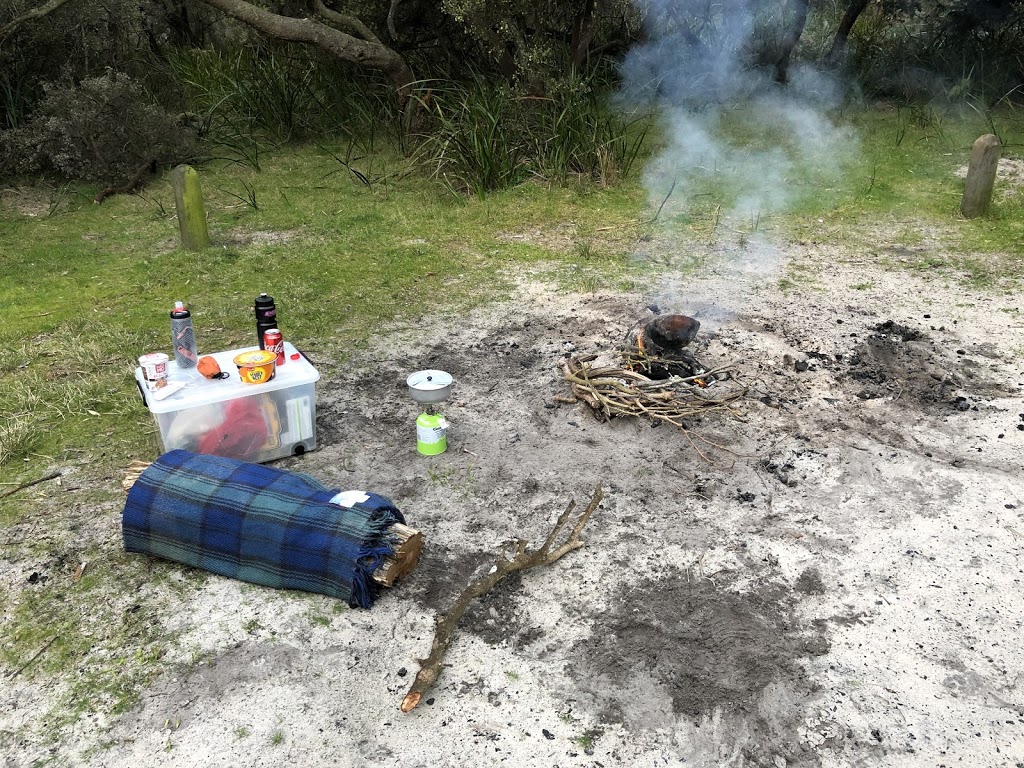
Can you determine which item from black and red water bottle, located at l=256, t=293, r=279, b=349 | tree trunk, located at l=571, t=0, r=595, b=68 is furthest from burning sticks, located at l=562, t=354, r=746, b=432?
tree trunk, located at l=571, t=0, r=595, b=68

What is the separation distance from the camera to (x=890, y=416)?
142 inches

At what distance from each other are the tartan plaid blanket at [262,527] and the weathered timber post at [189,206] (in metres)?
3.43

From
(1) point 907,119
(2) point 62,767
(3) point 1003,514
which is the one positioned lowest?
(2) point 62,767

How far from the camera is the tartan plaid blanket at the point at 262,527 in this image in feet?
8.46

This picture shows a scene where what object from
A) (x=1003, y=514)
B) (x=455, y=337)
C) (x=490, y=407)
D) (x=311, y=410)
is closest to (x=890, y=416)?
(x=1003, y=514)

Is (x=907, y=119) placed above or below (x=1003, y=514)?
above

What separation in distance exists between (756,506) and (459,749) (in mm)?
1491

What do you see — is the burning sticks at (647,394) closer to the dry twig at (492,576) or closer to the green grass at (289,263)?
the dry twig at (492,576)

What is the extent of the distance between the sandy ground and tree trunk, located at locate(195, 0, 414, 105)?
4.97m

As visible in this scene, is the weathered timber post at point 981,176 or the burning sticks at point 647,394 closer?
the burning sticks at point 647,394

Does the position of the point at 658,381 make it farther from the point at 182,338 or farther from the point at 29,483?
the point at 29,483

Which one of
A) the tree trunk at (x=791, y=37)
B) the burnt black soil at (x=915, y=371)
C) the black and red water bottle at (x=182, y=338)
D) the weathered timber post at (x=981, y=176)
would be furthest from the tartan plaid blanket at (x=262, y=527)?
the tree trunk at (x=791, y=37)

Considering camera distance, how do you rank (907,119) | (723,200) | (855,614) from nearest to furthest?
(855,614) < (723,200) < (907,119)

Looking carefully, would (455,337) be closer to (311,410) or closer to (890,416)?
(311,410)
